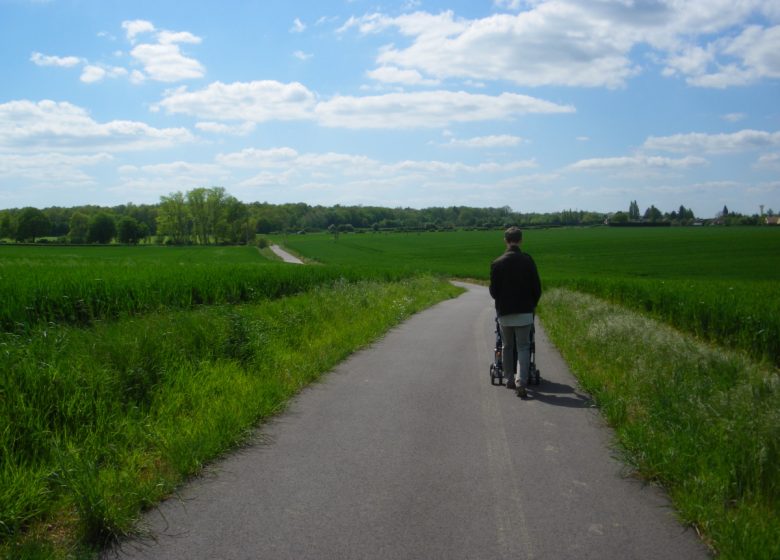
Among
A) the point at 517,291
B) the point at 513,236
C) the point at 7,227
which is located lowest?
the point at 517,291

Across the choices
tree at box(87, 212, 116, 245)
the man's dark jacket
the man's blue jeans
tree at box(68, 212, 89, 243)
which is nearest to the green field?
the man's blue jeans

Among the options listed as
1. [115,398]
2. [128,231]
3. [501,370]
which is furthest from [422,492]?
[128,231]

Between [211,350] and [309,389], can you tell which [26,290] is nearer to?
[211,350]

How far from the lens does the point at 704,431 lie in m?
5.72

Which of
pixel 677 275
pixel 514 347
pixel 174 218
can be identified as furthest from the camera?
pixel 174 218

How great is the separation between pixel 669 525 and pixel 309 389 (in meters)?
5.12

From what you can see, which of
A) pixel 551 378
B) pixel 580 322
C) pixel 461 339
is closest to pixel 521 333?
pixel 551 378

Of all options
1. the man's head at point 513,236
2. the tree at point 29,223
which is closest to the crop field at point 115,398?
the man's head at point 513,236

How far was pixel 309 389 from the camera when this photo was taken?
28.2 feet

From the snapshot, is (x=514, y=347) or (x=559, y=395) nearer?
(x=559, y=395)

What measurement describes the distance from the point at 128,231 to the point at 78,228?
10526mm

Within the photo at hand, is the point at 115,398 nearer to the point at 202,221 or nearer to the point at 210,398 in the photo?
the point at 210,398

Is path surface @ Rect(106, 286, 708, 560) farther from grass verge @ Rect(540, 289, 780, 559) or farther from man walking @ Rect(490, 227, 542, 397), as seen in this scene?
man walking @ Rect(490, 227, 542, 397)

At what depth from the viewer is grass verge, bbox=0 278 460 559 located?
171 inches
